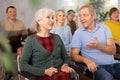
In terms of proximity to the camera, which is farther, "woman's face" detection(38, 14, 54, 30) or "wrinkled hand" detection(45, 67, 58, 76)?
"woman's face" detection(38, 14, 54, 30)

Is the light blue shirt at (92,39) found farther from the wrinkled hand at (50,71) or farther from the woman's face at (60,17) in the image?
the woman's face at (60,17)

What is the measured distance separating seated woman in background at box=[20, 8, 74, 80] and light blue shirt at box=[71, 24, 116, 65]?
0.65 feet

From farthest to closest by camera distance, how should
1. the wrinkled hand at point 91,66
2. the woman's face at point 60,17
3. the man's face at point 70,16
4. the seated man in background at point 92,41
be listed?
the man's face at point 70,16 → the woman's face at point 60,17 → the seated man in background at point 92,41 → the wrinkled hand at point 91,66

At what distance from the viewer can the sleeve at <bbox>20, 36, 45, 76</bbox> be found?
1.75m

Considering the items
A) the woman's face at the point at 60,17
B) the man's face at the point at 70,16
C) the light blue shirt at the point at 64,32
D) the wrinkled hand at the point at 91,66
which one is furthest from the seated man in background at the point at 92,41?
the man's face at the point at 70,16

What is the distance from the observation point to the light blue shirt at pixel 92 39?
81.3 inches

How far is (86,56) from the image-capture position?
207cm

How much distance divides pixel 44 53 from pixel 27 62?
158mm

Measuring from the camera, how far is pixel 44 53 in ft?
5.98

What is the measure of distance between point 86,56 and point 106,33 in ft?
0.97

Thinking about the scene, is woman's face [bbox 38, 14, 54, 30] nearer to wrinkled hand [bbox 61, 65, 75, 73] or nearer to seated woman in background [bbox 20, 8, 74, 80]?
seated woman in background [bbox 20, 8, 74, 80]

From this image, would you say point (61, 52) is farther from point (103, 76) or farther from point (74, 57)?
point (103, 76)

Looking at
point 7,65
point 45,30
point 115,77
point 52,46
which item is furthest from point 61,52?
point 7,65

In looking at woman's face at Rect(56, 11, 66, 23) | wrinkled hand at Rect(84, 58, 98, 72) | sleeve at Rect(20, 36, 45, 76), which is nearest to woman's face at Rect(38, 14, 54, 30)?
sleeve at Rect(20, 36, 45, 76)
